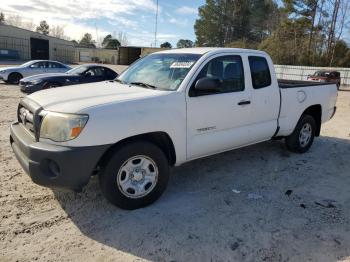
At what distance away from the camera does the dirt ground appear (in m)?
3.28

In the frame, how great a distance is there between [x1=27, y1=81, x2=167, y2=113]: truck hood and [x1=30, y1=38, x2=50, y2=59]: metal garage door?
53.8m

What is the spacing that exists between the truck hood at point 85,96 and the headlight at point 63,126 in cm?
7

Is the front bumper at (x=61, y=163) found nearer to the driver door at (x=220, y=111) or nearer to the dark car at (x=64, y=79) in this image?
the driver door at (x=220, y=111)

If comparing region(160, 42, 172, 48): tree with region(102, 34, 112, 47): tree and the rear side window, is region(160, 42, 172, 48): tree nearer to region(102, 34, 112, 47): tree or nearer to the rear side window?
region(102, 34, 112, 47): tree

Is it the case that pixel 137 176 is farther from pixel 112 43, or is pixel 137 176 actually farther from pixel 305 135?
pixel 112 43

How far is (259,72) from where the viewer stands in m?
5.30

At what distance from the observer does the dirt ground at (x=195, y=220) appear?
328cm

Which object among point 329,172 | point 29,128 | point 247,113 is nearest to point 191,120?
point 247,113

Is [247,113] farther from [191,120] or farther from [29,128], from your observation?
[29,128]

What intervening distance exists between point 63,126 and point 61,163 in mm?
367

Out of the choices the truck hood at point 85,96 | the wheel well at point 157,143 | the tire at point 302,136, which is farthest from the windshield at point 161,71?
the tire at point 302,136

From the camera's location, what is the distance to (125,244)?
3.38m

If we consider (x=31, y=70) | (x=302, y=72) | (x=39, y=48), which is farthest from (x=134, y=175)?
(x=39, y=48)

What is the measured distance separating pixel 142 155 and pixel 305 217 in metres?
2.04
